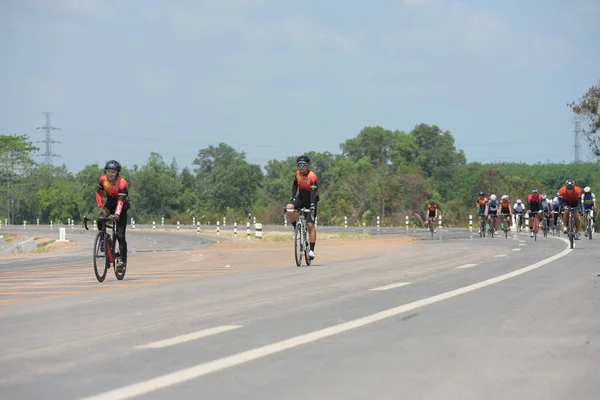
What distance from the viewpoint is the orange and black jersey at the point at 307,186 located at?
1794 cm

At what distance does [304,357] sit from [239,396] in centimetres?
136

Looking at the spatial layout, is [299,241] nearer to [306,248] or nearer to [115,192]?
[306,248]

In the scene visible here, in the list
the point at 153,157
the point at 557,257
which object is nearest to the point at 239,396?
the point at 557,257

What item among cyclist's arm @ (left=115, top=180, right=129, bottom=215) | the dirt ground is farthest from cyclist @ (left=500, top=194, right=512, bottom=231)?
cyclist's arm @ (left=115, top=180, right=129, bottom=215)

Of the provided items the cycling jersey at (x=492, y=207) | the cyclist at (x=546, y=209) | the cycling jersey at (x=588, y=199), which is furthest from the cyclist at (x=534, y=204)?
the cycling jersey at (x=588, y=199)

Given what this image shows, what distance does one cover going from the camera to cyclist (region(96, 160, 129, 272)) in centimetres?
1529

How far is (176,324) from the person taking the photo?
28.6 feet

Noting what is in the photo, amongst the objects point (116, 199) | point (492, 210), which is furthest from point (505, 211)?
point (116, 199)

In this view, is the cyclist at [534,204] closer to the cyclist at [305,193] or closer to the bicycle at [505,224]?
the bicycle at [505,224]

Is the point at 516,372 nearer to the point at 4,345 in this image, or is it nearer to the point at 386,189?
the point at 4,345

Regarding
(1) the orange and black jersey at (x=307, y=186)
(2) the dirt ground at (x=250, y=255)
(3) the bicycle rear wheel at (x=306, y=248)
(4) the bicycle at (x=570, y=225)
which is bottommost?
(2) the dirt ground at (x=250, y=255)

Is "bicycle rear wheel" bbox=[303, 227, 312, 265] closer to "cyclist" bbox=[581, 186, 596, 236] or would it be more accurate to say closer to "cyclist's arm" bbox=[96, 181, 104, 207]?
"cyclist's arm" bbox=[96, 181, 104, 207]

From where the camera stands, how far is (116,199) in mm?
15719

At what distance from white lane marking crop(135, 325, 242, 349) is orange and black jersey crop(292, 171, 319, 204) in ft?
31.5
